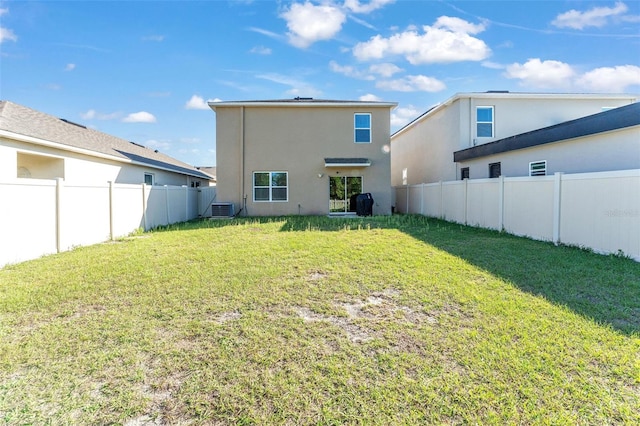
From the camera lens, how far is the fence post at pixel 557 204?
7.50 metres

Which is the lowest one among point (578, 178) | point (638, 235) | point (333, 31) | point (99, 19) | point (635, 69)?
point (638, 235)

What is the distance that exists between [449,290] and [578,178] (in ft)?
17.1

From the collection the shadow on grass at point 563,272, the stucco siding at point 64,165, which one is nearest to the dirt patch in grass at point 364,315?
the shadow on grass at point 563,272

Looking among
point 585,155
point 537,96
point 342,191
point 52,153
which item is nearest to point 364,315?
point 585,155

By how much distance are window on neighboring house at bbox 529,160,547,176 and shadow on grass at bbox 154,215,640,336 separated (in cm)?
349

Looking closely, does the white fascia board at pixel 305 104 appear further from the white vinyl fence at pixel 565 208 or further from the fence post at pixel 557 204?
the fence post at pixel 557 204

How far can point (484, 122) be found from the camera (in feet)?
48.2

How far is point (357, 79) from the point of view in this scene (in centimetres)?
1838

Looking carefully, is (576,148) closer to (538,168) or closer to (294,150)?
(538,168)

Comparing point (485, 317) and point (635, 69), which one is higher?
point (635, 69)

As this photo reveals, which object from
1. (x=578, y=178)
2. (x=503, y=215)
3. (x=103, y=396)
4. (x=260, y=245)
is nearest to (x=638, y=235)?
(x=578, y=178)

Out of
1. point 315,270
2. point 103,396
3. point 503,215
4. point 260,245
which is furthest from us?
point 503,215

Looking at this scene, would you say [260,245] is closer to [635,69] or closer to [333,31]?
[333,31]

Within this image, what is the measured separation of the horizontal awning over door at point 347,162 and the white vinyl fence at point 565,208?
4.48 metres
